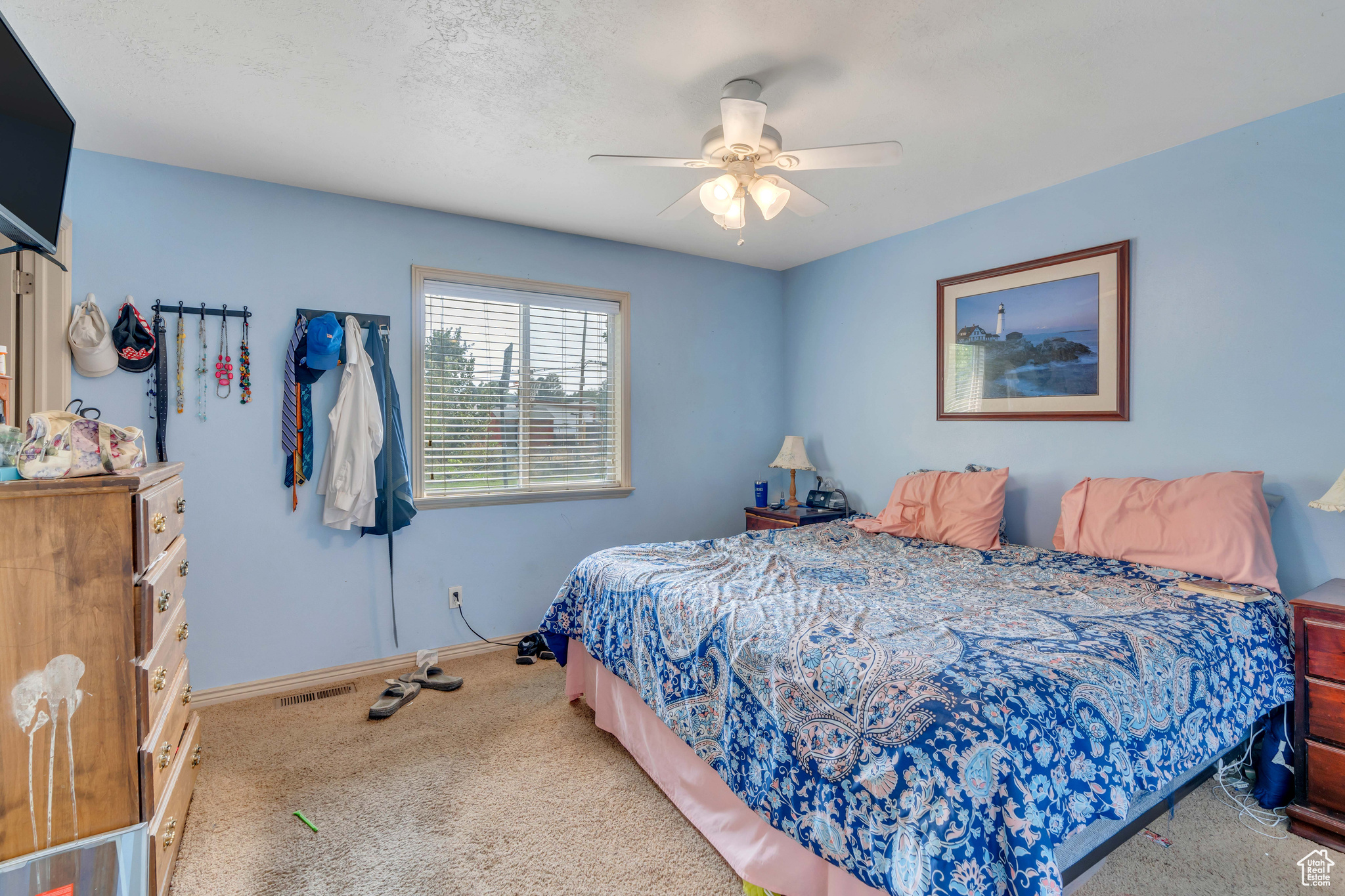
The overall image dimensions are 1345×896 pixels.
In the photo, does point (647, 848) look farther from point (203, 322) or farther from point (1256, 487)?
point (203, 322)

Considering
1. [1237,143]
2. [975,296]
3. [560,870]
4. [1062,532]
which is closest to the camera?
[560,870]

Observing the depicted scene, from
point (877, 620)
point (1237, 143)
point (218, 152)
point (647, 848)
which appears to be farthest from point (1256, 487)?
point (218, 152)

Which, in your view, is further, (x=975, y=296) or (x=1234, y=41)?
(x=975, y=296)

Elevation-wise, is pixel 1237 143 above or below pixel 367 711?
above

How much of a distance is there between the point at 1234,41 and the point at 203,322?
410cm

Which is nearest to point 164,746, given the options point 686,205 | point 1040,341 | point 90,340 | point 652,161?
point 90,340

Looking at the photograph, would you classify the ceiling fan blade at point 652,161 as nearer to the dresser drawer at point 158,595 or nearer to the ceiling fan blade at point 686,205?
the ceiling fan blade at point 686,205

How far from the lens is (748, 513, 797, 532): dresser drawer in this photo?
3.86 m

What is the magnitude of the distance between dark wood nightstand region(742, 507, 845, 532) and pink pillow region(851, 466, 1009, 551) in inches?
17.9

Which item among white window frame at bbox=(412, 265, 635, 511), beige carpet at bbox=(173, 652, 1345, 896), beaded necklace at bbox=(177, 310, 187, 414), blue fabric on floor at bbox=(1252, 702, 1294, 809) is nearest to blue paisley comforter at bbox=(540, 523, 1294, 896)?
blue fabric on floor at bbox=(1252, 702, 1294, 809)

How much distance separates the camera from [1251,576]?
6.87 ft

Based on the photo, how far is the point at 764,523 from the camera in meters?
4.03

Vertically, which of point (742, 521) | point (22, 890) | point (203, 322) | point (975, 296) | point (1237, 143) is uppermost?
point (1237, 143)

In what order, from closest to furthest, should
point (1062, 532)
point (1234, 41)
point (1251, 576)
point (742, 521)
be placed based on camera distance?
point (1234, 41), point (1251, 576), point (1062, 532), point (742, 521)
